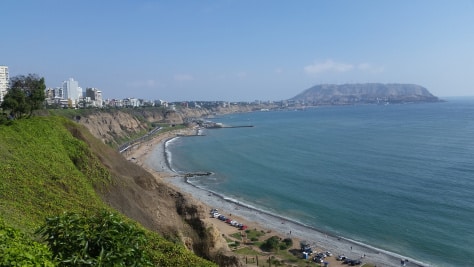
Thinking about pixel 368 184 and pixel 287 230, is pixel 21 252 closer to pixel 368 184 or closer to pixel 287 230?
pixel 287 230

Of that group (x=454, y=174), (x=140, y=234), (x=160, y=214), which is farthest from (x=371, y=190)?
(x=140, y=234)

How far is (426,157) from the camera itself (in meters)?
84.2

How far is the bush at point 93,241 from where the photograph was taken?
347 inches

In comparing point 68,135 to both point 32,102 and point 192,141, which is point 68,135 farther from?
point 192,141

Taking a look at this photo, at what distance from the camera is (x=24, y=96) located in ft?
121

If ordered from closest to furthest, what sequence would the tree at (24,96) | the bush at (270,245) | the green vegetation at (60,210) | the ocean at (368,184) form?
the green vegetation at (60,210), the tree at (24,96), the bush at (270,245), the ocean at (368,184)

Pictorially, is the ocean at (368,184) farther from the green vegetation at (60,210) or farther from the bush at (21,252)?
the bush at (21,252)

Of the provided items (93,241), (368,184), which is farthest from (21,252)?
(368,184)

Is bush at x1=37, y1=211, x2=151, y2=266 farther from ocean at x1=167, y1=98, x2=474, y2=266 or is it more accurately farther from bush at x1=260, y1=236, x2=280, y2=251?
ocean at x1=167, y1=98, x2=474, y2=266

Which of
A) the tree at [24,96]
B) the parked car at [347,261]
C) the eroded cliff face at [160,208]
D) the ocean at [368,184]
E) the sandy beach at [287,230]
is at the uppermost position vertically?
the tree at [24,96]

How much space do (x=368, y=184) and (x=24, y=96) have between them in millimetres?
52386

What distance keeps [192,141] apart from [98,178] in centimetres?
11269

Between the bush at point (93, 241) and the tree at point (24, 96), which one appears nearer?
the bush at point (93, 241)

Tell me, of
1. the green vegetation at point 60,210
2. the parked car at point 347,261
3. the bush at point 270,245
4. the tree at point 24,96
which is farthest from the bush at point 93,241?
the bush at point 270,245
